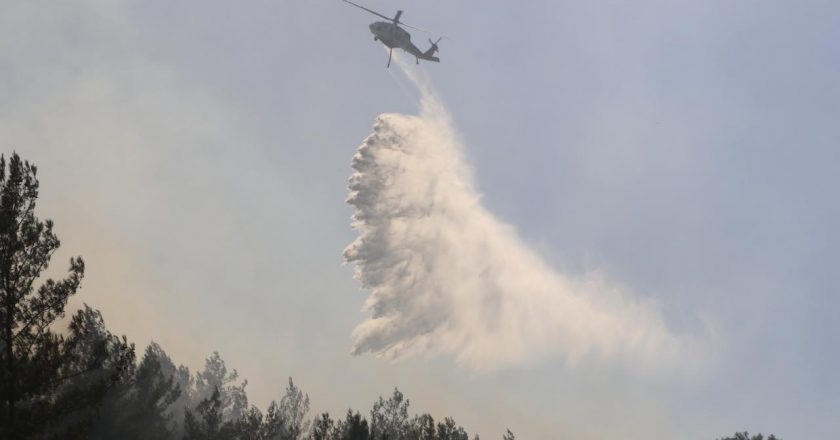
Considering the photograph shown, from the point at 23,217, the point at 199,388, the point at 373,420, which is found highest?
the point at 199,388

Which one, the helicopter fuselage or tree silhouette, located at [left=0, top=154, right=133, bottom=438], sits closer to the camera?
tree silhouette, located at [left=0, top=154, right=133, bottom=438]

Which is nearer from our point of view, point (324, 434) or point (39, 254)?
point (39, 254)

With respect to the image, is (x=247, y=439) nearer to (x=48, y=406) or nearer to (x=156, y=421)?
(x=156, y=421)

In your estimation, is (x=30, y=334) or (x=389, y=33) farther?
(x=389, y=33)

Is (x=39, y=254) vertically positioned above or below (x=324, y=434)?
above

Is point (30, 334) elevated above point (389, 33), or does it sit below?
below

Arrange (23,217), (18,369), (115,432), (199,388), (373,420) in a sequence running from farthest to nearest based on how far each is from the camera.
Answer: (199,388) → (373,420) → (115,432) → (23,217) → (18,369)

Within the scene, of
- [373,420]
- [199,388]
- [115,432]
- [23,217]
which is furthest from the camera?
[199,388]

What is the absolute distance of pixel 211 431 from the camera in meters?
44.4

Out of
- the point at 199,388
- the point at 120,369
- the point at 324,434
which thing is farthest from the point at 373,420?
the point at 199,388

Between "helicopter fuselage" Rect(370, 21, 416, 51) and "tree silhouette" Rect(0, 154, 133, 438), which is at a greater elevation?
"helicopter fuselage" Rect(370, 21, 416, 51)

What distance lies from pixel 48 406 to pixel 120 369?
2.43 m

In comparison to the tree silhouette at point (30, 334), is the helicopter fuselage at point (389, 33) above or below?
above

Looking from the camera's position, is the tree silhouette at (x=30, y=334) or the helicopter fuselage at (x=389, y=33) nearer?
the tree silhouette at (x=30, y=334)
